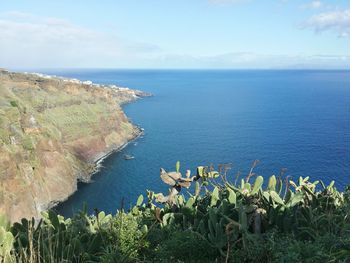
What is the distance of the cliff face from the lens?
67.4m

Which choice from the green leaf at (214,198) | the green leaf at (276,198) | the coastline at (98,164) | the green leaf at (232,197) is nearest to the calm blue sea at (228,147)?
the coastline at (98,164)

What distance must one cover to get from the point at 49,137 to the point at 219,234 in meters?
81.8

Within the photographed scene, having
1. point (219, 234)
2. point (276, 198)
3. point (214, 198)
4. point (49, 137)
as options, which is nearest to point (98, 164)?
point (49, 137)

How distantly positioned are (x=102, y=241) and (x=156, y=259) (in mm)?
1853

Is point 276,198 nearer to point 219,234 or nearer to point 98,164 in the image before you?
point 219,234

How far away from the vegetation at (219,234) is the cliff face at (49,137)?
140ft

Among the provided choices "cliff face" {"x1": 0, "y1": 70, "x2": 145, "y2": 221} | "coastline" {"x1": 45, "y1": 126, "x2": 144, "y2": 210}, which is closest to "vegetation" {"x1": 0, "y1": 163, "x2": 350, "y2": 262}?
"cliff face" {"x1": 0, "y1": 70, "x2": 145, "y2": 221}

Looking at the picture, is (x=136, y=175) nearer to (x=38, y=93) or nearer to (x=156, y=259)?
(x=38, y=93)

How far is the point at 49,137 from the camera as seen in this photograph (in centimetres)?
8762

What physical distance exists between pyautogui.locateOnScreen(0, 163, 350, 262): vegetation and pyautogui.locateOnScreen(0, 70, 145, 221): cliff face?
4262 centimetres

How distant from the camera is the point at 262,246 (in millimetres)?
10398

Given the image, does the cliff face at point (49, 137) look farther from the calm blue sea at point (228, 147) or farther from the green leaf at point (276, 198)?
the green leaf at point (276, 198)

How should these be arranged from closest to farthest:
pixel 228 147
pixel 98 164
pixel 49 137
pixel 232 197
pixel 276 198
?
pixel 276 198
pixel 232 197
pixel 49 137
pixel 98 164
pixel 228 147

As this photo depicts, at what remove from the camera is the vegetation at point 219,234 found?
33.5ft
